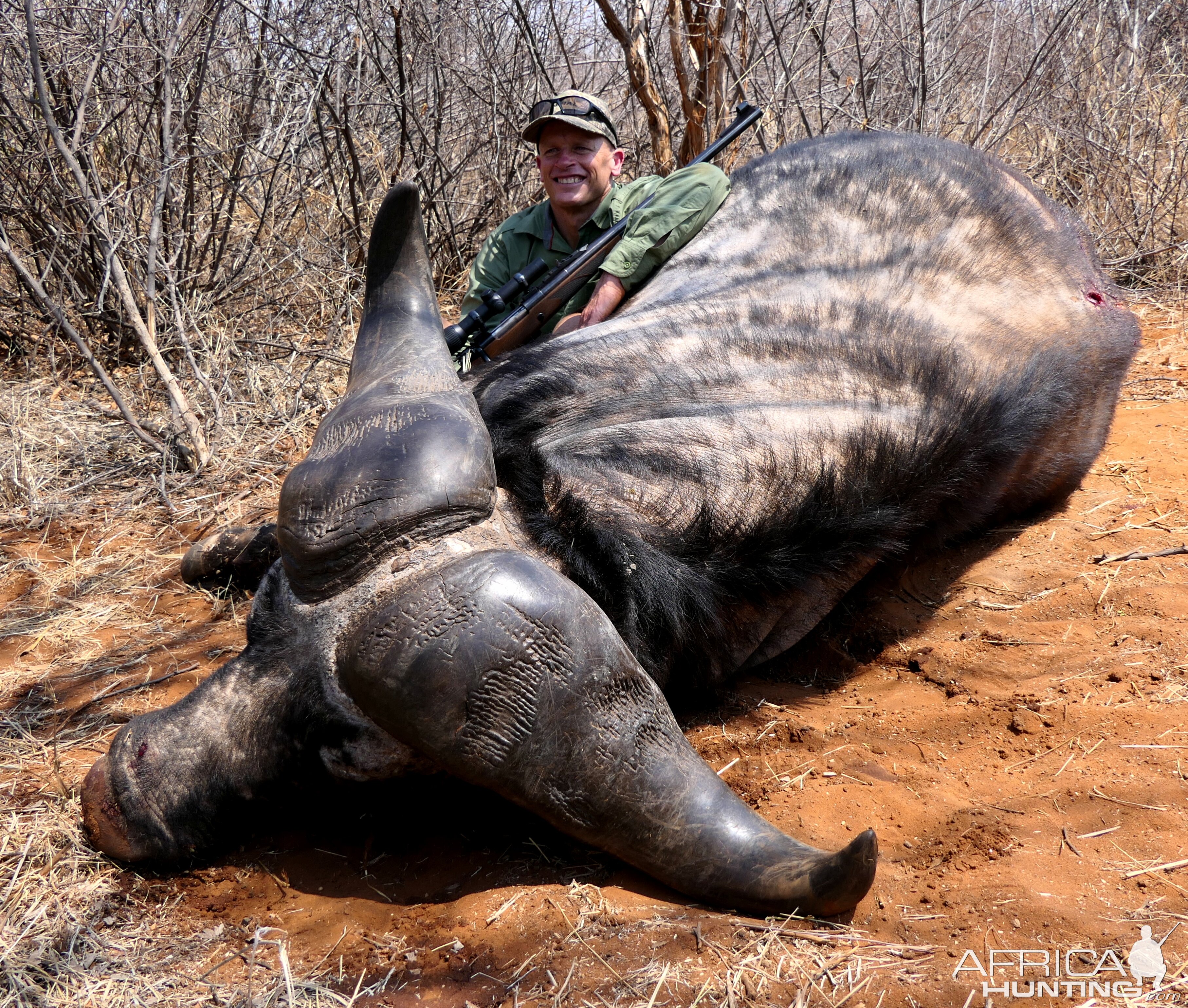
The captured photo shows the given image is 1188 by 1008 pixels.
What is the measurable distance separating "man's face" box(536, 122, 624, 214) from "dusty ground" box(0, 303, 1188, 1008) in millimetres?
2156

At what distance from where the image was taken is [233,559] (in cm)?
339

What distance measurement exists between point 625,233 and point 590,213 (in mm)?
792

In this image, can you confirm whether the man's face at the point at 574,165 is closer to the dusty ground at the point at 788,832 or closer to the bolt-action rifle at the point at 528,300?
the bolt-action rifle at the point at 528,300

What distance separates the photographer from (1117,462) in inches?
142

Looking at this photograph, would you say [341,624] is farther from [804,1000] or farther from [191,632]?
[191,632]

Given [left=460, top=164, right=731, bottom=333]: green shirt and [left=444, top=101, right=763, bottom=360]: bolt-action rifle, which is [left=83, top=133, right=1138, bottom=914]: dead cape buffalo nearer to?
[left=460, top=164, right=731, bottom=333]: green shirt

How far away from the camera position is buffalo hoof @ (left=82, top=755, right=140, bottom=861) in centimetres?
204

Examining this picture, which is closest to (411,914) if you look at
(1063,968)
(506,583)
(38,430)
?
(506,583)

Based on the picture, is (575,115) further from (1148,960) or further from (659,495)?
(1148,960)

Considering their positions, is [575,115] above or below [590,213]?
above

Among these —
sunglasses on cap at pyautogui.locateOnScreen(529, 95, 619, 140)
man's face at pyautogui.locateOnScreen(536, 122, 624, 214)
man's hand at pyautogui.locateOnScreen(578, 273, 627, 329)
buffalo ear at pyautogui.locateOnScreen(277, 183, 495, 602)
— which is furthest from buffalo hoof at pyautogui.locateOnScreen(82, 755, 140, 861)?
sunglasses on cap at pyautogui.locateOnScreen(529, 95, 619, 140)

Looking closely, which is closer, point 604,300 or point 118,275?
point 604,300

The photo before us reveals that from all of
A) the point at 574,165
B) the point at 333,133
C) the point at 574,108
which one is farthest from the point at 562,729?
the point at 333,133

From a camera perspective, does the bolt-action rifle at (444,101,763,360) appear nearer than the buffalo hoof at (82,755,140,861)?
No
